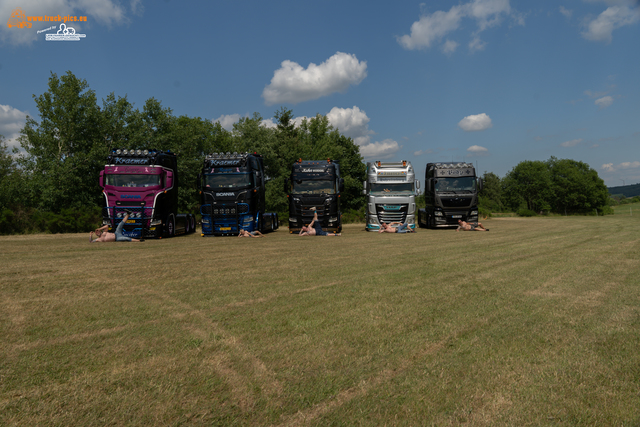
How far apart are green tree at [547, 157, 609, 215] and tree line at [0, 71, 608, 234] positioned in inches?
2062

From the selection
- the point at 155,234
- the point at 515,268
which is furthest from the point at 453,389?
the point at 155,234

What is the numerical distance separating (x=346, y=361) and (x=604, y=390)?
1.86 meters

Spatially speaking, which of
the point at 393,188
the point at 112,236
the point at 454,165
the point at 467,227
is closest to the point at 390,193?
the point at 393,188

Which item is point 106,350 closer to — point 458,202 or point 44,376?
point 44,376

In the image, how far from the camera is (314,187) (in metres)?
20.2

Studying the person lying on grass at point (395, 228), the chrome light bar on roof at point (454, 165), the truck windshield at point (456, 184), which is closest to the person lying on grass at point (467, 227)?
the truck windshield at point (456, 184)

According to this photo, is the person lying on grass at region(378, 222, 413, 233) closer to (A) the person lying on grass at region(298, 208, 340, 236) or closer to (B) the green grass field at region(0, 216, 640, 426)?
(A) the person lying on grass at region(298, 208, 340, 236)

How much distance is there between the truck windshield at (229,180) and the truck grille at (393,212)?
7200 millimetres

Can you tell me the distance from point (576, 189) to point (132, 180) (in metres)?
90.0

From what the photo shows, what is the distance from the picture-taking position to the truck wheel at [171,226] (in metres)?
18.4

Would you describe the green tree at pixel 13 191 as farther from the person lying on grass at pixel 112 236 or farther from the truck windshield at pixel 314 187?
the truck windshield at pixel 314 187

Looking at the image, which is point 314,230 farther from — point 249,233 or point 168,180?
point 168,180

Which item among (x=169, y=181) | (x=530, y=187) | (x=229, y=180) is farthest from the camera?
(x=530, y=187)

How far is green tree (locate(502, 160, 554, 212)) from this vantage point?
86.5 metres
